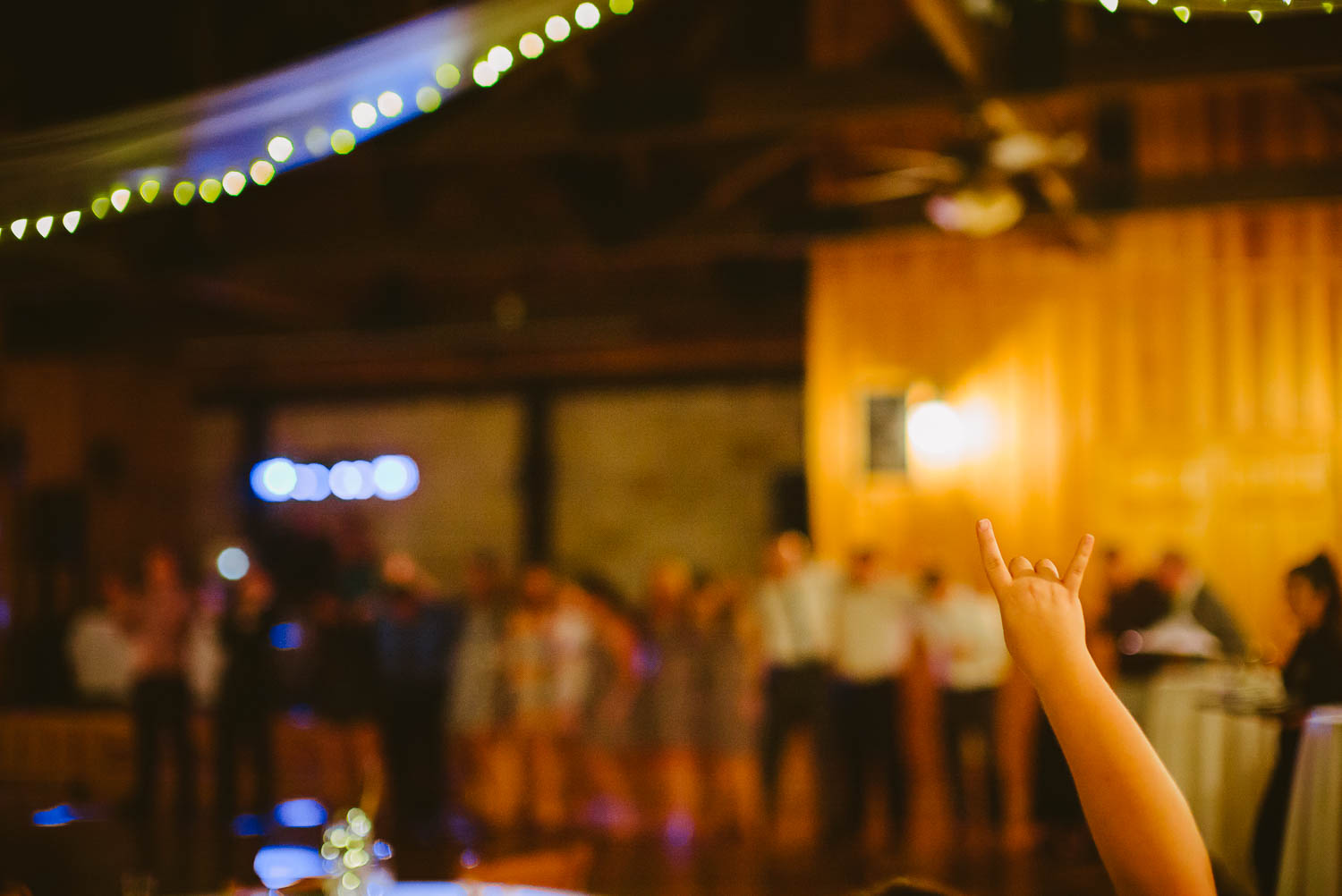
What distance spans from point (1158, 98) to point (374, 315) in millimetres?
7161

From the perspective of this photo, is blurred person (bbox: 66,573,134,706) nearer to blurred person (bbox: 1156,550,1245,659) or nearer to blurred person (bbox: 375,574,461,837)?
blurred person (bbox: 375,574,461,837)

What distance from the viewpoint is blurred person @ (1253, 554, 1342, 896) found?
11.1 feet

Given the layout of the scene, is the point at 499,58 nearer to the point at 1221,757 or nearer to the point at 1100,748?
the point at 1100,748

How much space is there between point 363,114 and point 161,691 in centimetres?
534

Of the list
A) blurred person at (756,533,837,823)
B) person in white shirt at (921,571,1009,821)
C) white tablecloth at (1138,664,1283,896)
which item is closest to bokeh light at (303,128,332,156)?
white tablecloth at (1138,664,1283,896)

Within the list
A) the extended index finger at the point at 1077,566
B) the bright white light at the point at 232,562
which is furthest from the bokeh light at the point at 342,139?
the bright white light at the point at 232,562

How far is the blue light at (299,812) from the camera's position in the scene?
6.06m

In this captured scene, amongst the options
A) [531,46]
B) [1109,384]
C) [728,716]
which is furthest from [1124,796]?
[1109,384]

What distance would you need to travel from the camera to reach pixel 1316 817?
315 cm

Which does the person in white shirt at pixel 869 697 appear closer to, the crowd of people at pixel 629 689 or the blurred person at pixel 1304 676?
the crowd of people at pixel 629 689

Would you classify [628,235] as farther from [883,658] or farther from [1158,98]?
[1158,98]

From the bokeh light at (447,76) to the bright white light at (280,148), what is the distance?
1.61ft

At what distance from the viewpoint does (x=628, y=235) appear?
7.46 m

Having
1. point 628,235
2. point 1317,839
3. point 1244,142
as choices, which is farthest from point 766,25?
point 1317,839
